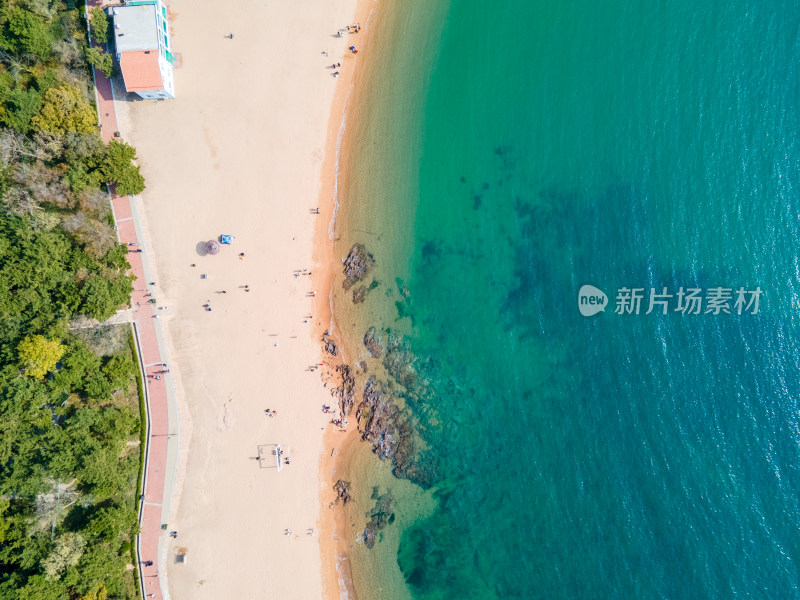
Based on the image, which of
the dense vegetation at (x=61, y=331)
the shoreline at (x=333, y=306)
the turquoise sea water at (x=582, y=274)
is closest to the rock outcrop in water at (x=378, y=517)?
the turquoise sea water at (x=582, y=274)

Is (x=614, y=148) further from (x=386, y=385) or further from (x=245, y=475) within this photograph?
(x=245, y=475)

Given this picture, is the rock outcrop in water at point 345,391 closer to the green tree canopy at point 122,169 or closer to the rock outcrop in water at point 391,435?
the rock outcrop in water at point 391,435

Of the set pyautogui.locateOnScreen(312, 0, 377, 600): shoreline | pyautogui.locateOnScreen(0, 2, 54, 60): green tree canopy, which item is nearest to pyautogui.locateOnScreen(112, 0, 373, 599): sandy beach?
pyautogui.locateOnScreen(312, 0, 377, 600): shoreline

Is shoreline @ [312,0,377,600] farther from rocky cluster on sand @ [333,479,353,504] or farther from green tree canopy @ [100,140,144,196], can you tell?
green tree canopy @ [100,140,144,196]

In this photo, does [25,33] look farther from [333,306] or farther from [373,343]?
[373,343]

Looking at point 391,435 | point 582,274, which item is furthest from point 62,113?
point 582,274

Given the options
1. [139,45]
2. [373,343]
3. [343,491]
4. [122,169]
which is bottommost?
[343,491]
